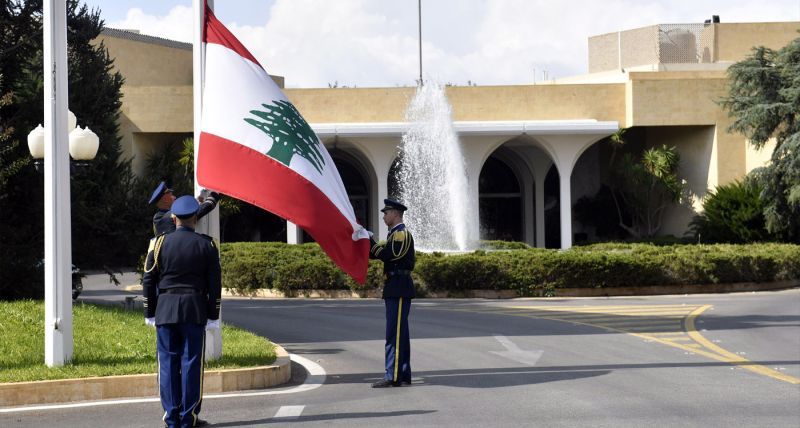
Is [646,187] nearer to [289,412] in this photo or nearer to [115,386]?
[115,386]

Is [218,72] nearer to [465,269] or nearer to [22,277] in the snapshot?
[22,277]

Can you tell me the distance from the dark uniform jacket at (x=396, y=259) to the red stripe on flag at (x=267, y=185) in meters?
0.54

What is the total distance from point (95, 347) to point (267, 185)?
11.2 ft

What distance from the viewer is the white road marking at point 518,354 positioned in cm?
1325

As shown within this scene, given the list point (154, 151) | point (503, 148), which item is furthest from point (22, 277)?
point (503, 148)

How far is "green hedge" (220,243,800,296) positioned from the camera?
25.8 metres

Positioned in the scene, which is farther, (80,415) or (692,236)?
(692,236)

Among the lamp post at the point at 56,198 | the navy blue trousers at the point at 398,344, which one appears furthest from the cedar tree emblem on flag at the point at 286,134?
the lamp post at the point at 56,198

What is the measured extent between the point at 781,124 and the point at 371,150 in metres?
14.5

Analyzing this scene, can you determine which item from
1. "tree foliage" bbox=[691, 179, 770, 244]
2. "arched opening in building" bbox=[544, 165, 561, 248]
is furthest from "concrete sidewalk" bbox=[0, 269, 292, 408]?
"arched opening in building" bbox=[544, 165, 561, 248]

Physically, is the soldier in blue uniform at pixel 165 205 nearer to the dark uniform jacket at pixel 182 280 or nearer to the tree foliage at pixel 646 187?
the dark uniform jacket at pixel 182 280

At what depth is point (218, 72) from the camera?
1089 centimetres

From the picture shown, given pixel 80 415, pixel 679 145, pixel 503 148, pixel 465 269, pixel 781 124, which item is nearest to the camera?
pixel 80 415

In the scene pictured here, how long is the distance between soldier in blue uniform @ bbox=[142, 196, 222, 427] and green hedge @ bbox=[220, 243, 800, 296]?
16.6 m
